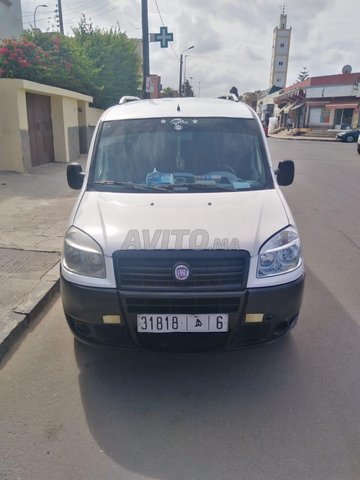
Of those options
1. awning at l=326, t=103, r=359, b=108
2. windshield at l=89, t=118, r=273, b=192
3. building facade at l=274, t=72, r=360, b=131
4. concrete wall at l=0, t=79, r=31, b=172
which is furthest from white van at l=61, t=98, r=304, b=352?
building facade at l=274, t=72, r=360, b=131

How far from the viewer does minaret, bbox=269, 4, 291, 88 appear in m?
111

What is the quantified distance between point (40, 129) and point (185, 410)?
1269 cm

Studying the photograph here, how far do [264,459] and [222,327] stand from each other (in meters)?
0.81

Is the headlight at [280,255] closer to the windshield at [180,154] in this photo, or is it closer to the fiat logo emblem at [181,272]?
the fiat logo emblem at [181,272]

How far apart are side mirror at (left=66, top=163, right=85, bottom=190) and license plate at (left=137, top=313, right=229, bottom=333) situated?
190 centimetres

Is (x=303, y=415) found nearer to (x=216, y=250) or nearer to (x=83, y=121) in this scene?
(x=216, y=250)

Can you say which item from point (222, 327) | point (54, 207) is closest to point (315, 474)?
point (222, 327)

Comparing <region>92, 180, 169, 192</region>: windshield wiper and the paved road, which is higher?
<region>92, 180, 169, 192</region>: windshield wiper

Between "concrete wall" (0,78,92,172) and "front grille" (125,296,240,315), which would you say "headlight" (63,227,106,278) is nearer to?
"front grille" (125,296,240,315)

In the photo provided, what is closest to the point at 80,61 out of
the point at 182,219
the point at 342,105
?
the point at 182,219

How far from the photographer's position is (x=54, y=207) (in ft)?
27.0

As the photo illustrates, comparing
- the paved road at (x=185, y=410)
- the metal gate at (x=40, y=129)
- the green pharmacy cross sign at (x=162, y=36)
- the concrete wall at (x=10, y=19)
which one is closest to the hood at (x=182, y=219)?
the paved road at (x=185, y=410)

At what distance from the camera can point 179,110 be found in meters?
4.19

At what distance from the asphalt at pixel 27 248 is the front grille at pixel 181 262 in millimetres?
1479
